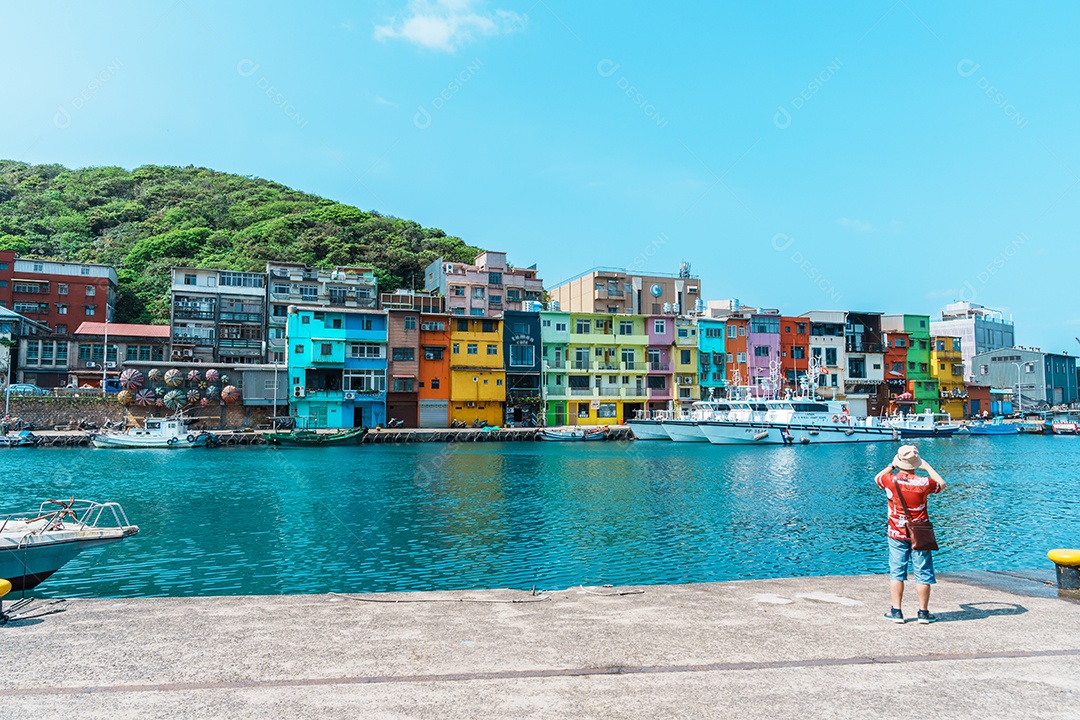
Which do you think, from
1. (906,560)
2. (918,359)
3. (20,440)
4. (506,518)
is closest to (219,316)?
(20,440)

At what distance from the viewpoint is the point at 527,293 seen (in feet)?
253

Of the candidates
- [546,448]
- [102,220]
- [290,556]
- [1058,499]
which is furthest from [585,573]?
[102,220]

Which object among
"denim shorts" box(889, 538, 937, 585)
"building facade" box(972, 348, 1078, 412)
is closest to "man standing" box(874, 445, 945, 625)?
"denim shorts" box(889, 538, 937, 585)

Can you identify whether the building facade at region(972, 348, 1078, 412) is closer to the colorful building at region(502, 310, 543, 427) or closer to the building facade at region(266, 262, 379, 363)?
the colorful building at region(502, 310, 543, 427)

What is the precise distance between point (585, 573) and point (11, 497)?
971 inches

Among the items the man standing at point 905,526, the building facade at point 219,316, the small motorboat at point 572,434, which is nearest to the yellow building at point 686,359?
the small motorboat at point 572,434

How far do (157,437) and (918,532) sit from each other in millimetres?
54986

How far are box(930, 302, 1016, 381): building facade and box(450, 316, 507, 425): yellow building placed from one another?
7320 cm

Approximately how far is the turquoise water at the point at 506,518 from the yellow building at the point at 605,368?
78.6 ft

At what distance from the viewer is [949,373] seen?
86.1 metres

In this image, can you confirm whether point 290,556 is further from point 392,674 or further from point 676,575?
point 392,674

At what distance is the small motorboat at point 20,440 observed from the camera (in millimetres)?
50438

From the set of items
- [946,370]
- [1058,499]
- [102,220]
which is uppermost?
[102,220]

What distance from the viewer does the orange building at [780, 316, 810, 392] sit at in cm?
7775
